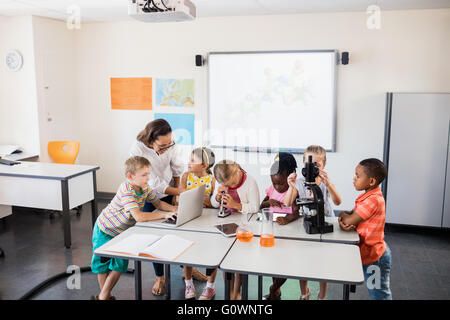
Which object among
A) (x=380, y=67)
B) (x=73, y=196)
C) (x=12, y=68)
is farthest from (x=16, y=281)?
(x=380, y=67)

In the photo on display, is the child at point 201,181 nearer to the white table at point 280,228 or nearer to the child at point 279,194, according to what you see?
the white table at point 280,228

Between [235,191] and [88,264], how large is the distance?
1623 mm

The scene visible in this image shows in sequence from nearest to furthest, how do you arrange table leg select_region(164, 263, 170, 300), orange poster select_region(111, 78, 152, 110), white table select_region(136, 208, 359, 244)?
white table select_region(136, 208, 359, 244) → table leg select_region(164, 263, 170, 300) → orange poster select_region(111, 78, 152, 110)

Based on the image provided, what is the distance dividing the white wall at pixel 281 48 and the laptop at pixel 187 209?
2.34 metres

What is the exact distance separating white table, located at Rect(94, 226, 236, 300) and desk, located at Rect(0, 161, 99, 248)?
1627 millimetres

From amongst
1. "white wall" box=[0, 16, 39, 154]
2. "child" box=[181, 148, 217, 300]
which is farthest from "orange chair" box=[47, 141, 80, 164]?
"child" box=[181, 148, 217, 300]

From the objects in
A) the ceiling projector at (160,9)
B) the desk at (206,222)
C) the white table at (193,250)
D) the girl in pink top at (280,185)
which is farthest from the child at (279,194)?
the ceiling projector at (160,9)

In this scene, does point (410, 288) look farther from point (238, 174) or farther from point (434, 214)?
point (238, 174)

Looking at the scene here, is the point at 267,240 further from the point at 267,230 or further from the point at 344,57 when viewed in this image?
the point at 344,57

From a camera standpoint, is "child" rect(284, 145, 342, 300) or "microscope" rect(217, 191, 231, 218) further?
"microscope" rect(217, 191, 231, 218)

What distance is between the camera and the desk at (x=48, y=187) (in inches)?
157

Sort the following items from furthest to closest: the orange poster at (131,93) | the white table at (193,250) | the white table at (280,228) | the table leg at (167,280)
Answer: the orange poster at (131,93), the table leg at (167,280), the white table at (280,228), the white table at (193,250)

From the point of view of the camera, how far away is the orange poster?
5.39m

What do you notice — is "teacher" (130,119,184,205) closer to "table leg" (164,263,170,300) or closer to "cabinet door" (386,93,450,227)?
"table leg" (164,263,170,300)
